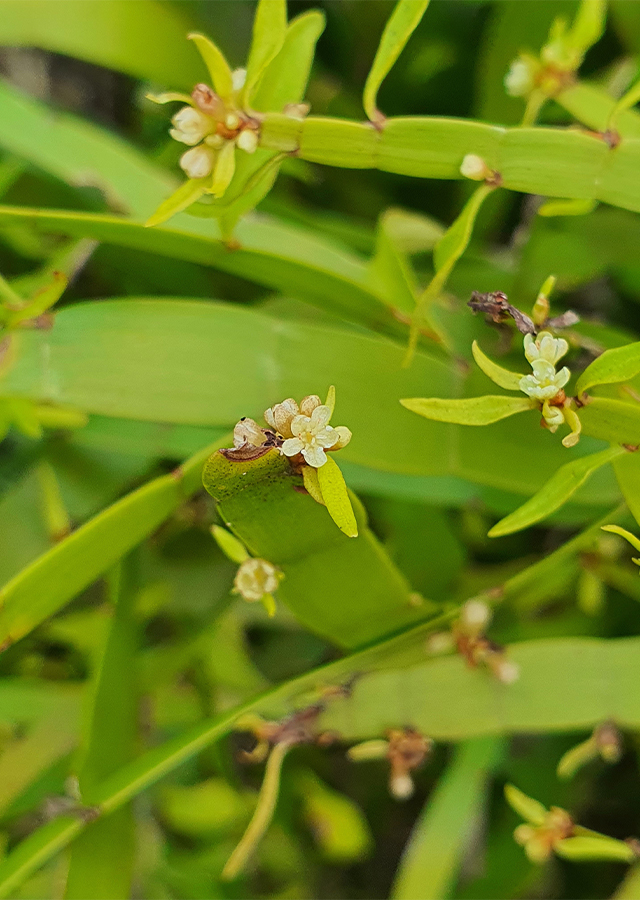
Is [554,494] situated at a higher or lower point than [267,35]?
lower

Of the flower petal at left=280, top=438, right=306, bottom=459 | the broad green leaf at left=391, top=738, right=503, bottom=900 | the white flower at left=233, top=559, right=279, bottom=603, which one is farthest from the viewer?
the broad green leaf at left=391, top=738, right=503, bottom=900

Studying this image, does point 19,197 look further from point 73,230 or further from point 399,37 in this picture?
point 399,37

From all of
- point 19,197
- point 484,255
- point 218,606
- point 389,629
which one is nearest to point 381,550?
point 389,629

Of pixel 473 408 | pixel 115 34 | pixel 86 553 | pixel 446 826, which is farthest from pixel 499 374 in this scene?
pixel 115 34

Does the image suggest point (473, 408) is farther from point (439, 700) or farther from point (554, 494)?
point (439, 700)

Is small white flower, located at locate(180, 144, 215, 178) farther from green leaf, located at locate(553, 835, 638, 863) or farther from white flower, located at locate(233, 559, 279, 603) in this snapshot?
green leaf, located at locate(553, 835, 638, 863)

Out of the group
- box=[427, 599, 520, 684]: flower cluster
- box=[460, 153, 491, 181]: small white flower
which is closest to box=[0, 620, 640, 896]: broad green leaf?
box=[427, 599, 520, 684]: flower cluster

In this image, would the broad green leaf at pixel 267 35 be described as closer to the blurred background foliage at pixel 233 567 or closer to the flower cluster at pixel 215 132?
the flower cluster at pixel 215 132

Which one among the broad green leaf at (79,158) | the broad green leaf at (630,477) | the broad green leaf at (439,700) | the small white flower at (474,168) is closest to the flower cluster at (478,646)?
the broad green leaf at (439,700)
